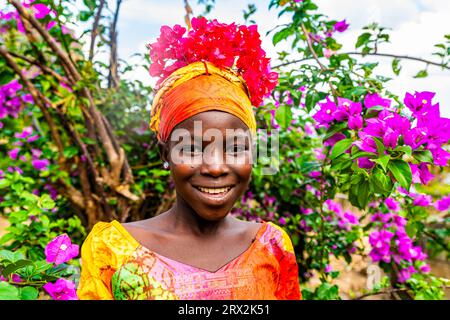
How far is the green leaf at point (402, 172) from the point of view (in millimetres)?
1194

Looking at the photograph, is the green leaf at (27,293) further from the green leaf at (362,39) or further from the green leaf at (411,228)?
the green leaf at (362,39)

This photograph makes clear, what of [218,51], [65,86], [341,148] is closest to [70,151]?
[65,86]

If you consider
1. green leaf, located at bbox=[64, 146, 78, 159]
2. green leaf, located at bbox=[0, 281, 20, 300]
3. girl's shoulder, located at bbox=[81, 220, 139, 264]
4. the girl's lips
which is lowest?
green leaf, located at bbox=[0, 281, 20, 300]

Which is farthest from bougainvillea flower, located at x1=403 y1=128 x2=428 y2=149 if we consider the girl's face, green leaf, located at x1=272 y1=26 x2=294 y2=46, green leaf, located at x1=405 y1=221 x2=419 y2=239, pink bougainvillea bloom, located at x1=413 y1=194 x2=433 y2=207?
pink bougainvillea bloom, located at x1=413 y1=194 x2=433 y2=207

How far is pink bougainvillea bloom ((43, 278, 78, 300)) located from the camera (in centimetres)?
132

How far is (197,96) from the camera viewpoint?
4.07 ft

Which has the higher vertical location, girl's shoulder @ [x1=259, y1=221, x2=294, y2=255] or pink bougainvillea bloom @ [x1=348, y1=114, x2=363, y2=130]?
pink bougainvillea bloom @ [x1=348, y1=114, x2=363, y2=130]

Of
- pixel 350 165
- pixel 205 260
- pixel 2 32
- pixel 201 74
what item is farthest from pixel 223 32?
pixel 2 32

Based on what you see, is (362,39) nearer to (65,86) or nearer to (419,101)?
(419,101)

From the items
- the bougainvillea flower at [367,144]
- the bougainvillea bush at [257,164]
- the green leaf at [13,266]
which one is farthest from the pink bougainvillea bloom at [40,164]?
the bougainvillea flower at [367,144]

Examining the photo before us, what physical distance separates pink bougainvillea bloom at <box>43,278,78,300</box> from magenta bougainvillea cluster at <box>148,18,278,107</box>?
0.72 meters

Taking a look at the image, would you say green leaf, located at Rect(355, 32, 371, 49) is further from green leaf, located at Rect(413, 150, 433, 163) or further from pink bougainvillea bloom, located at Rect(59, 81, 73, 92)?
pink bougainvillea bloom, located at Rect(59, 81, 73, 92)
